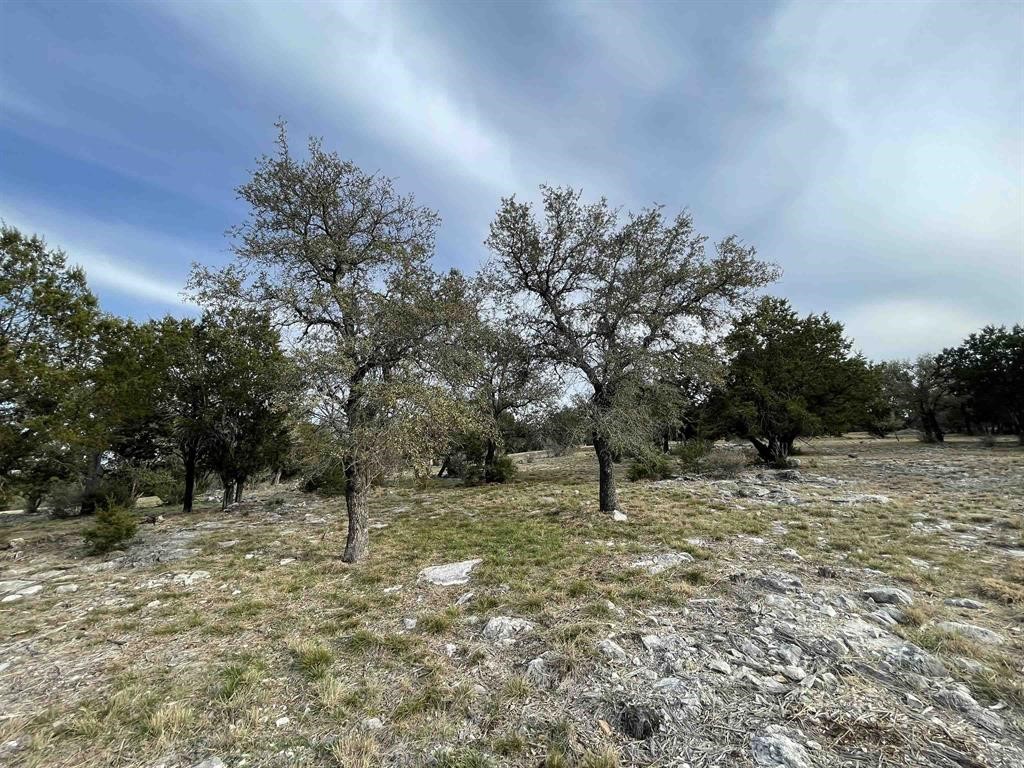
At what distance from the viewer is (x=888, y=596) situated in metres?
6.66

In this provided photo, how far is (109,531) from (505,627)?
42.9 ft

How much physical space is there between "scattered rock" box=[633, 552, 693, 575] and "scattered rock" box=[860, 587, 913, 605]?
9.76 feet

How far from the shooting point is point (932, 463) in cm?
2539

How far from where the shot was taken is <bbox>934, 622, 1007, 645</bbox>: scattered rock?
5333mm

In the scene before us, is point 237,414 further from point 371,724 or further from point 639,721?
point 639,721

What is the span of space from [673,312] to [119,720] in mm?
15923

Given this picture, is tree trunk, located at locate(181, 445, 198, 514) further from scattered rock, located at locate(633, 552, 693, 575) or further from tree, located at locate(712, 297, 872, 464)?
tree, located at locate(712, 297, 872, 464)

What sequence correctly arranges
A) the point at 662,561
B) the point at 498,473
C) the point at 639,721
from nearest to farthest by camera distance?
the point at 639,721 < the point at 662,561 < the point at 498,473

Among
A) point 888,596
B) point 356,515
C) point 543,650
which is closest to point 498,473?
point 356,515

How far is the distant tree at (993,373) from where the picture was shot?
38.0 meters

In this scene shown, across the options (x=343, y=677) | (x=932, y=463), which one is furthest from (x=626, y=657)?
(x=932, y=463)

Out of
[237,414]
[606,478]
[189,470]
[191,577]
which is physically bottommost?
[191,577]

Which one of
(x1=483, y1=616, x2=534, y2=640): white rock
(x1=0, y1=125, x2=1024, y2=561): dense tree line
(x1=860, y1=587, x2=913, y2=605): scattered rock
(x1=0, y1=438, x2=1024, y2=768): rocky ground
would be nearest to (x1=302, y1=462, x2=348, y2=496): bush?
(x1=0, y1=125, x2=1024, y2=561): dense tree line

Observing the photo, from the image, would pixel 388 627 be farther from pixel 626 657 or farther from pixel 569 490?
pixel 569 490
